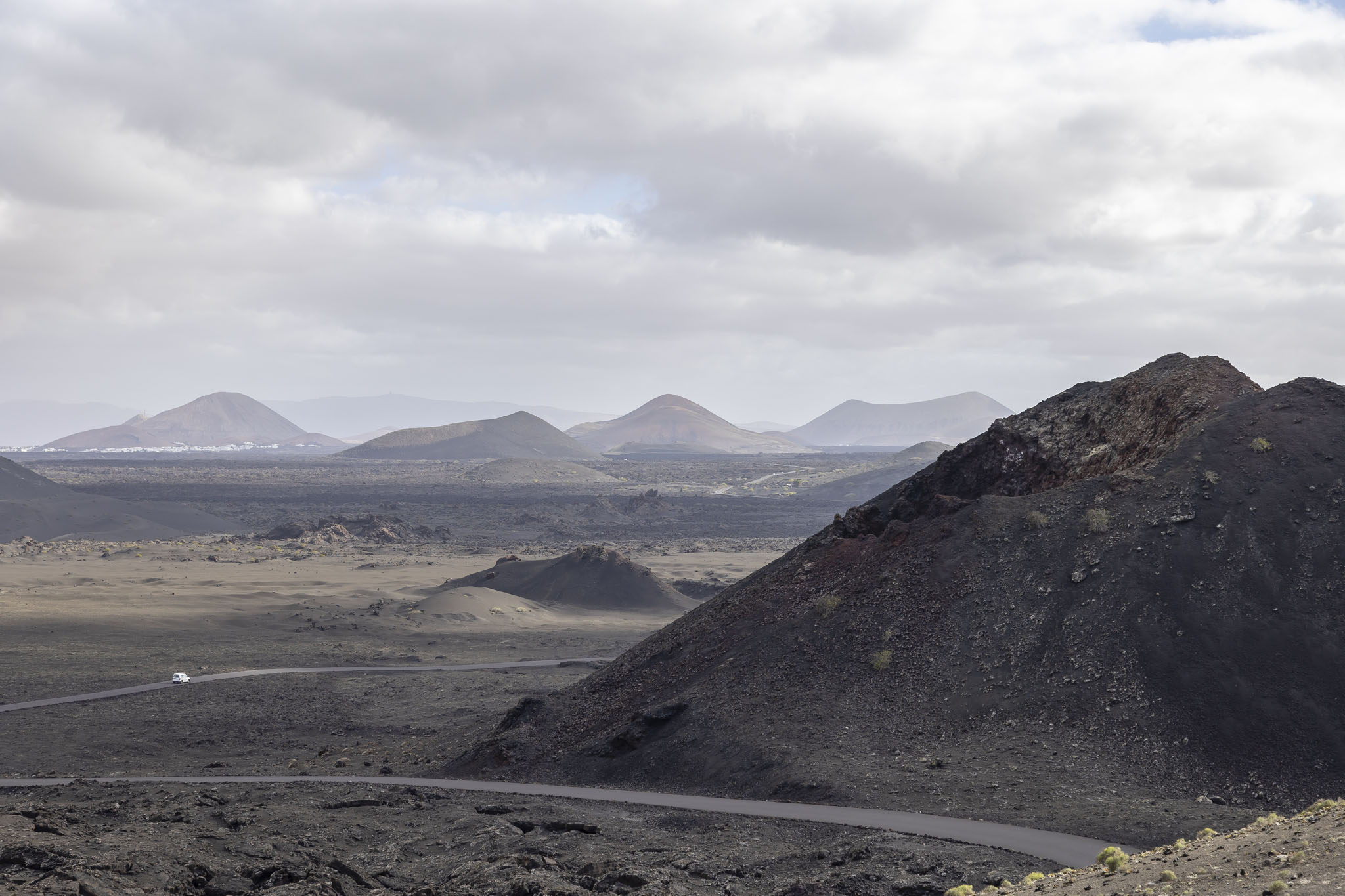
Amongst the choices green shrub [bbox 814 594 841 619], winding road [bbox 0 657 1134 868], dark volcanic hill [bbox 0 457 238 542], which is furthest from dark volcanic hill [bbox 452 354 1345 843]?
dark volcanic hill [bbox 0 457 238 542]

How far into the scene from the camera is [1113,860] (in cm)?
1800

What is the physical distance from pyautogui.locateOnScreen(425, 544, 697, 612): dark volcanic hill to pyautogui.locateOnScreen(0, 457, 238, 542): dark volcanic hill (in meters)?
71.7

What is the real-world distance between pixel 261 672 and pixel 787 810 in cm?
4222

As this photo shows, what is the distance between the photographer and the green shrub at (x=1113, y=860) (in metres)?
17.7

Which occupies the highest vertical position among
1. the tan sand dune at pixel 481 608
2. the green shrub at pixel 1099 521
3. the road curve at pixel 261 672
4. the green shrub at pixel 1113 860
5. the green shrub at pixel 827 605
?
the green shrub at pixel 1099 521

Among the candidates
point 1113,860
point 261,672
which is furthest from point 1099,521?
point 261,672

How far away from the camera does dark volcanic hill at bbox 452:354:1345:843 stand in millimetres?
29375

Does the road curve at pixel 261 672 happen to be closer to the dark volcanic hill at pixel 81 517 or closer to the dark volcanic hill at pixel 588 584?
the dark volcanic hill at pixel 588 584

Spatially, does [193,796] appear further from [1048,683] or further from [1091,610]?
[1091,610]

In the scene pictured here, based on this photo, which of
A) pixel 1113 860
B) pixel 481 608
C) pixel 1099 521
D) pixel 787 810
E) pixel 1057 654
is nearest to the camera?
pixel 1113 860

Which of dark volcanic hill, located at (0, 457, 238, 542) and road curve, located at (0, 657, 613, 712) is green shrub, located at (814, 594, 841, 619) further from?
dark volcanic hill, located at (0, 457, 238, 542)

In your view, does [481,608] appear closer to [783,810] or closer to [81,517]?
[783,810]

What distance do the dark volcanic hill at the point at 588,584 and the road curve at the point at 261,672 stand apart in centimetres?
2361

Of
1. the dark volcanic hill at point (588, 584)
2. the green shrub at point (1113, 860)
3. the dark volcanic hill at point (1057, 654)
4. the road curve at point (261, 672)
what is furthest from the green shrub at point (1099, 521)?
the dark volcanic hill at point (588, 584)
